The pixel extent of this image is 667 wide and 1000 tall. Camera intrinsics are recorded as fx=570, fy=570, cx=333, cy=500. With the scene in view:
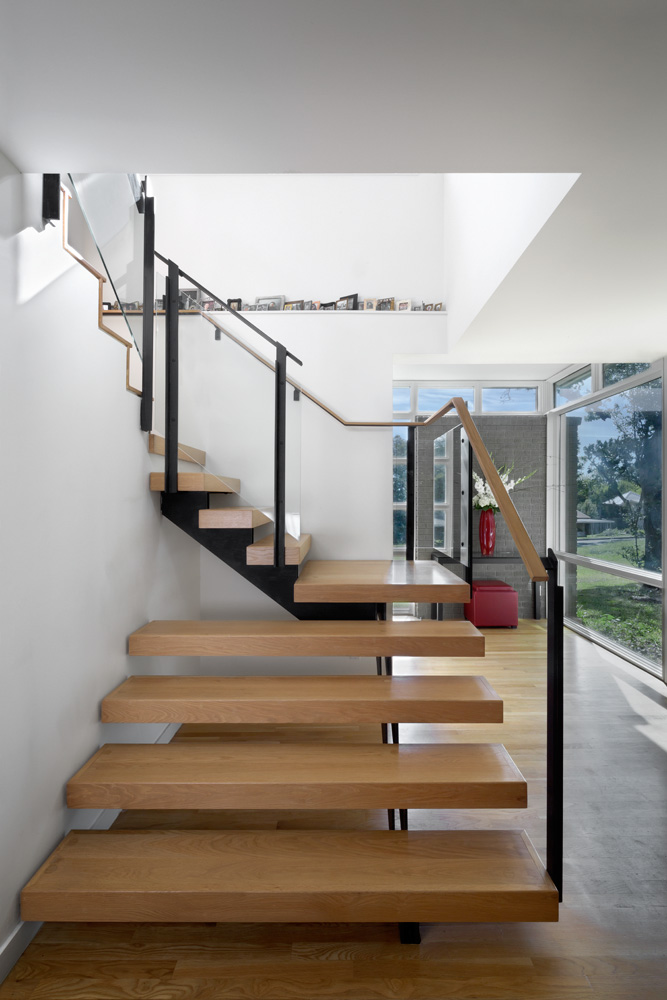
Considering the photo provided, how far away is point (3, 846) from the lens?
164cm

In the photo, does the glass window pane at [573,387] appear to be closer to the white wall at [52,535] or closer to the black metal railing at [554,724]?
the black metal railing at [554,724]

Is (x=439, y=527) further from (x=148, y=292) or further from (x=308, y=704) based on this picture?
(x=148, y=292)

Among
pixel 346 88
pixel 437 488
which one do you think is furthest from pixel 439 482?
pixel 346 88

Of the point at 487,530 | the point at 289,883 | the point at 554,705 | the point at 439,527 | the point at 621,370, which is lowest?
the point at 289,883

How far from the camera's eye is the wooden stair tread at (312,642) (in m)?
2.49

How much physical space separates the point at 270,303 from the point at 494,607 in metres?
3.72

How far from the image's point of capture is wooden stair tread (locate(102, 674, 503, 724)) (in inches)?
86.4

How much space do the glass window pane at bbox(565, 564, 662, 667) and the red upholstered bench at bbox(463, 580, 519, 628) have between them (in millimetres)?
671

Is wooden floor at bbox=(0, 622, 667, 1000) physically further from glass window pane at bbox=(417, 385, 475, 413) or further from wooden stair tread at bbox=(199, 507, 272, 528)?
glass window pane at bbox=(417, 385, 475, 413)

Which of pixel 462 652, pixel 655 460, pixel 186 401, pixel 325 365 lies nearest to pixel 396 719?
pixel 462 652

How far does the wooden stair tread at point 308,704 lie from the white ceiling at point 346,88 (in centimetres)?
189

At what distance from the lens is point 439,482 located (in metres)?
3.65

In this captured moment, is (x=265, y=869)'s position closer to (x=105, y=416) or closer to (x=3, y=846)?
(x=3, y=846)

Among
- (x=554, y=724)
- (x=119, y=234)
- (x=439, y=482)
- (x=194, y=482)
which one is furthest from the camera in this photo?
(x=439, y=482)
